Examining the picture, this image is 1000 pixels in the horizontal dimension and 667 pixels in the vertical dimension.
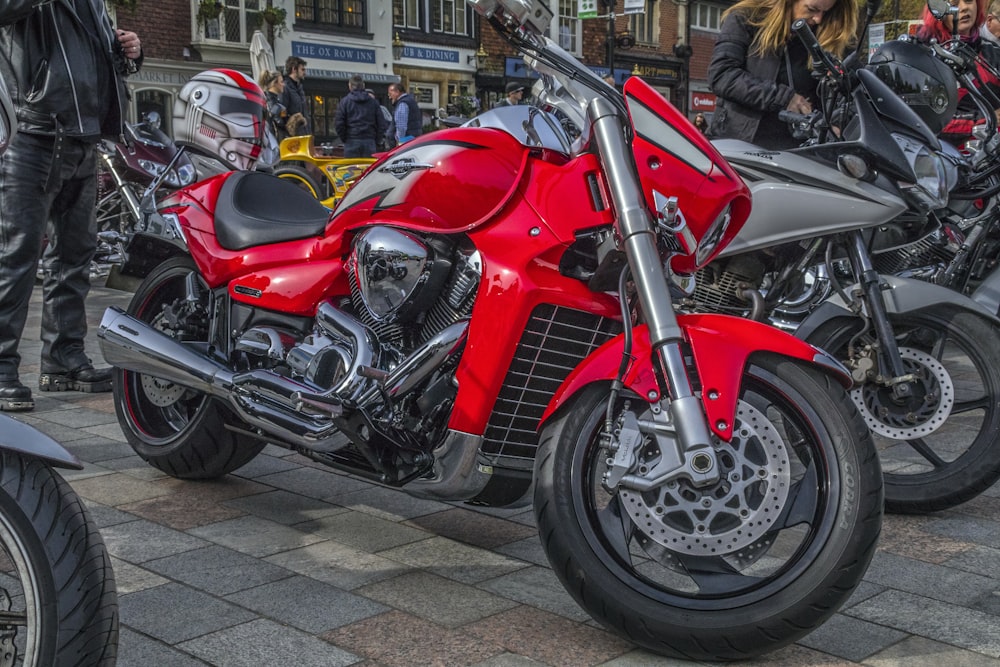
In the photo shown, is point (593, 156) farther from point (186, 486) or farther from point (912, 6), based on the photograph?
point (912, 6)

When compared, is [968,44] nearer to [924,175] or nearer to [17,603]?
[924,175]

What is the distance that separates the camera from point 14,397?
5.16m

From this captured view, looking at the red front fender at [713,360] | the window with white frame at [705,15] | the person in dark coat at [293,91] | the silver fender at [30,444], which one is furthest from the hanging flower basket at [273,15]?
the silver fender at [30,444]

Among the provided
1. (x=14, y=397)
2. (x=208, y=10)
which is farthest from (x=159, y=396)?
(x=208, y=10)

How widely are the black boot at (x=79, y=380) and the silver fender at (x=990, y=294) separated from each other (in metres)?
3.78

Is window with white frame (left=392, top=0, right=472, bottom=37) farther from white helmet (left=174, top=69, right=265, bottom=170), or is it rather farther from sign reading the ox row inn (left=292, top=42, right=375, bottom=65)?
white helmet (left=174, top=69, right=265, bottom=170)

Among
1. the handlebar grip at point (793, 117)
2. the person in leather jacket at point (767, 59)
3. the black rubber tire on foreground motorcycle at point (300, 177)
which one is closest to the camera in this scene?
the handlebar grip at point (793, 117)

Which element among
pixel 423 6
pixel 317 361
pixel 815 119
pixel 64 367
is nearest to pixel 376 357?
pixel 317 361

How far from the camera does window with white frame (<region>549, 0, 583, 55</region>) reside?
113 ft

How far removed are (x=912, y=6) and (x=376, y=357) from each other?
31.4 metres

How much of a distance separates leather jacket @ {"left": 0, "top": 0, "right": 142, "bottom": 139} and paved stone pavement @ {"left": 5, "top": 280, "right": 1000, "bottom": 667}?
170 cm

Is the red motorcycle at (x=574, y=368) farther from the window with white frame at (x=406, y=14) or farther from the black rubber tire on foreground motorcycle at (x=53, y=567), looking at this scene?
the window with white frame at (x=406, y=14)

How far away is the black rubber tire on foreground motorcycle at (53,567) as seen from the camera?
6.25 feet

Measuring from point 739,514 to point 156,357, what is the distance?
1931 millimetres
